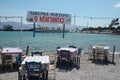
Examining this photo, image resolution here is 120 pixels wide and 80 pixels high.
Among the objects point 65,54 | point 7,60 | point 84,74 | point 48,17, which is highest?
point 48,17

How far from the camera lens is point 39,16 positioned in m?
15.0

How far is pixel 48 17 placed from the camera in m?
15.3

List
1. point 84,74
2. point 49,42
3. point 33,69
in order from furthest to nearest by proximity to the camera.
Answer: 1. point 49,42
2. point 84,74
3. point 33,69

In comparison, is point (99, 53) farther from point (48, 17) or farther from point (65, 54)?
point (48, 17)

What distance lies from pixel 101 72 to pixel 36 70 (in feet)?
14.9

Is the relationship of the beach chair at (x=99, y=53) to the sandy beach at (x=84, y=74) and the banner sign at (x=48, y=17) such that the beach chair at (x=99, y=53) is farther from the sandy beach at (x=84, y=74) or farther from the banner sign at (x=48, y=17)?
the banner sign at (x=48, y=17)

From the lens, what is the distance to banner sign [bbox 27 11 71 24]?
1474 cm

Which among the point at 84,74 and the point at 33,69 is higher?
the point at 33,69

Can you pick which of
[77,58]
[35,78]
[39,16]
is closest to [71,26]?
[39,16]

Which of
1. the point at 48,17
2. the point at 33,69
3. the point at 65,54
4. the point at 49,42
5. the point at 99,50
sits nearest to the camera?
the point at 33,69

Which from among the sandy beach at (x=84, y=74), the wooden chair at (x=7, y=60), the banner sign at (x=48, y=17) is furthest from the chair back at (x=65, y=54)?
the banner sign at (x=48, y=17)

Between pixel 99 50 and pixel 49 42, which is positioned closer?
pixel 99 50

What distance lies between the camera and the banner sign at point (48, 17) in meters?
14.7

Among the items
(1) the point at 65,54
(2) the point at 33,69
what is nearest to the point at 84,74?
(1) the point at 65,54
